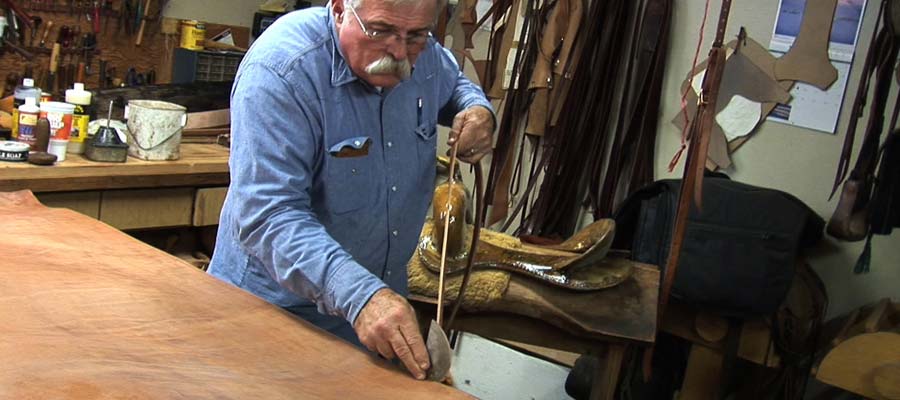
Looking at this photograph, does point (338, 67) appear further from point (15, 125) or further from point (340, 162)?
point (15, 125)

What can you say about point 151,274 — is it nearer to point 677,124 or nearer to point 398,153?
point 398,153

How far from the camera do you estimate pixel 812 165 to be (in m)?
3.44

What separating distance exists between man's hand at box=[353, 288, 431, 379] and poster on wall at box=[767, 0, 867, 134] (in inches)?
95.8

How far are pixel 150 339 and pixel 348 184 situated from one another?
498 millimetres

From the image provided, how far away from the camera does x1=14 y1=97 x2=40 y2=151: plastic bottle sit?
307 cm

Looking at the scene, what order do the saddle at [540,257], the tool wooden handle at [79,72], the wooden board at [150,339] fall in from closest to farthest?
the wooden board at [150,339], the saddle at [540,257], the tool wooden handle at [79,72]

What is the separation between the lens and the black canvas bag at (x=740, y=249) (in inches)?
122

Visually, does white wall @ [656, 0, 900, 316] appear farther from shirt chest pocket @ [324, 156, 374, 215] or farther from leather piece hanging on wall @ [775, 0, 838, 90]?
shirt chest pocket @ [324, 156, 374, 215]

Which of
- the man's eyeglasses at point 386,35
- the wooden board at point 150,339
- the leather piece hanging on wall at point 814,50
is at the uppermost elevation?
the leather piece hanging on wall at point 814,50

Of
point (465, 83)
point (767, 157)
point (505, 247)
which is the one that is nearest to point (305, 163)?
point (465, 83)

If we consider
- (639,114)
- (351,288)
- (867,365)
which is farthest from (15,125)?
(867,365)

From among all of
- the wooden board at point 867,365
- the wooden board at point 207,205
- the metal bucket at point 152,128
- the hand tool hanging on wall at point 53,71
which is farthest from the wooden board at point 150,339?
the hand tool hanging on wall at point 53,71

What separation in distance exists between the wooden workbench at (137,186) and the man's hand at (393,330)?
6.20ft

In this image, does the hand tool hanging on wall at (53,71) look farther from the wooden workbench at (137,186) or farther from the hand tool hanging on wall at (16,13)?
the wooden workbench at (137,186)
